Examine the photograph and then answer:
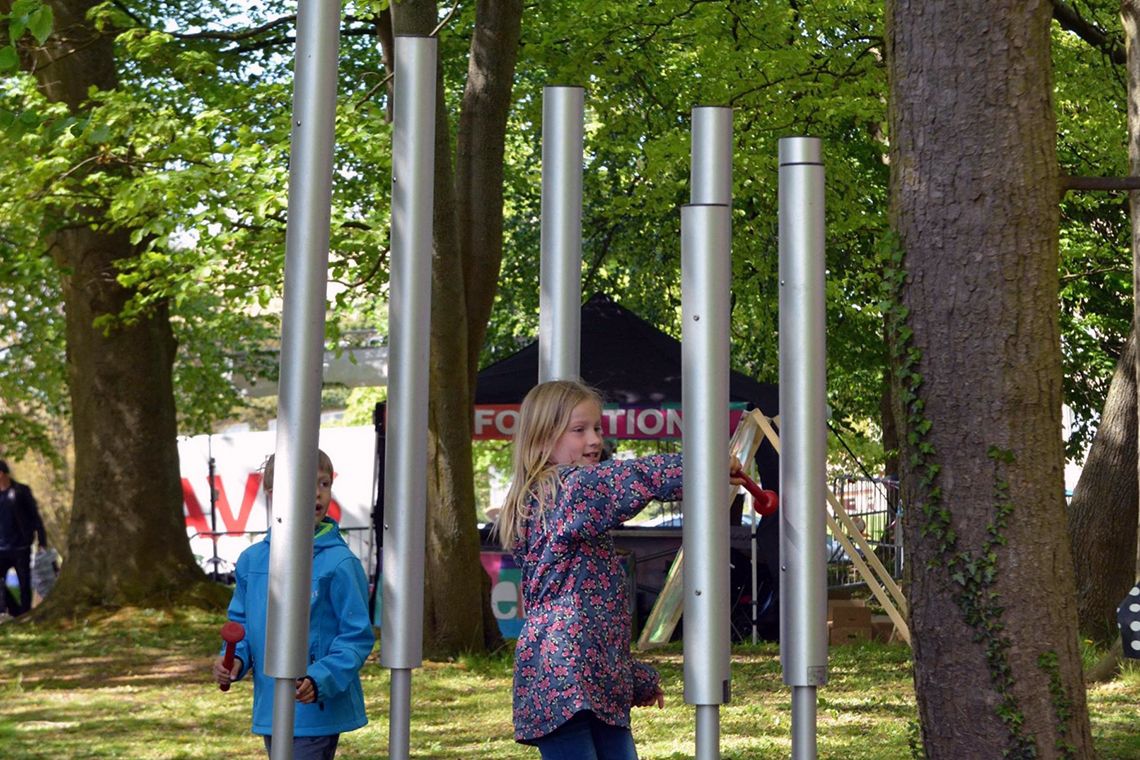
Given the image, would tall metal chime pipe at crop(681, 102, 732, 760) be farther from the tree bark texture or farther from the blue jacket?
the tree bark texture

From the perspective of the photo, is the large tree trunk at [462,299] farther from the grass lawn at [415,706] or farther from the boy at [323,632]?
the boy at [323,632]

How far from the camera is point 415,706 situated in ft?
34.1

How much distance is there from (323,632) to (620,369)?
10.0m

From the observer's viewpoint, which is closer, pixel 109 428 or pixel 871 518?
pixel 109 428

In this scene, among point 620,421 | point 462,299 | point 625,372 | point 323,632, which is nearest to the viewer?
point 323,632

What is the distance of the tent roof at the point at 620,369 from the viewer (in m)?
14.5

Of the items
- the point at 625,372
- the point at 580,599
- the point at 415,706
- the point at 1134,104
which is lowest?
the point at 415,706

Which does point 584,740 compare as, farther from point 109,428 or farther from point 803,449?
point 109,428

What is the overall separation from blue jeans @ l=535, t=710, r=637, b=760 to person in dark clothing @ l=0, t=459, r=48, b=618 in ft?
45.9

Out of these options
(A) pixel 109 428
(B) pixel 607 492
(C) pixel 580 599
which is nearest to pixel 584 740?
(C) pixel 580 599

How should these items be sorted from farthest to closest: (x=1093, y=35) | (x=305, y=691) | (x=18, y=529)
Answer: (x=18, y=529) < (x=1093, y=35) < (x=305, y=691)

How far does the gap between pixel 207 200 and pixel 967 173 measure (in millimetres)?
8823

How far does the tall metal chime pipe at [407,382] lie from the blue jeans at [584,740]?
2.12 ft

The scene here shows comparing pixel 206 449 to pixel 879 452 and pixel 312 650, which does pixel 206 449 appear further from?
pixel 312 650
